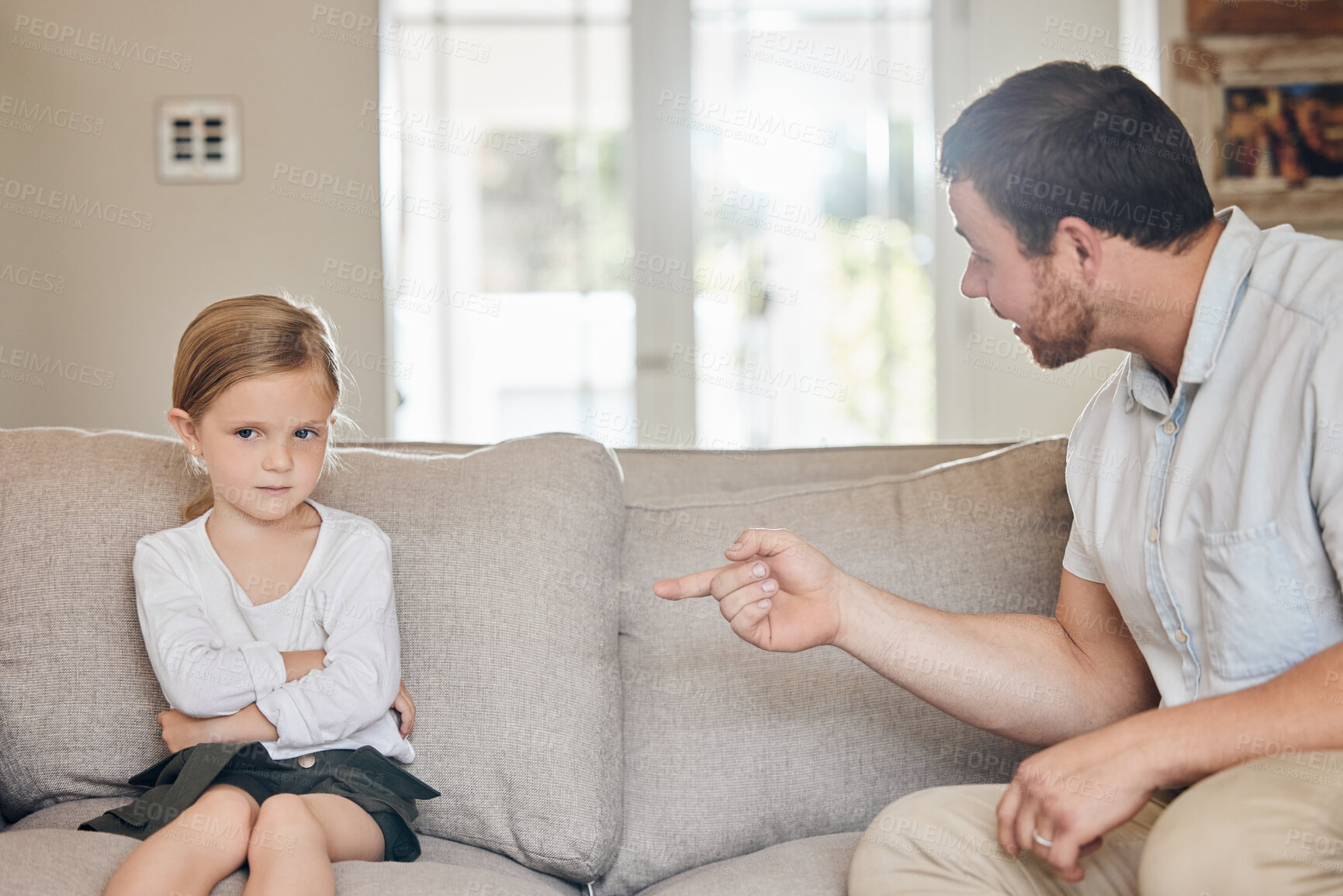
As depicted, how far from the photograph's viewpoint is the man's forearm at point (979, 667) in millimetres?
1159

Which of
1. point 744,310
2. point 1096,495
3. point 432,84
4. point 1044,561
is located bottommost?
point 1044,561

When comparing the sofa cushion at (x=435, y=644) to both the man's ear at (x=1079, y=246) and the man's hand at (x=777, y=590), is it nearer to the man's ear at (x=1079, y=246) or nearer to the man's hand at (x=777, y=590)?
the man's hand at (x=777, y=590)

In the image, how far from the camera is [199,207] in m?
2.84

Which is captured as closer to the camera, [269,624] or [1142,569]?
[1142,569]

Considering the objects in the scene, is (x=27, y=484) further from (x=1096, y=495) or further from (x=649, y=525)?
(x=1096, y=495)

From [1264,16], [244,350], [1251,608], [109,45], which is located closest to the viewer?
[1251,608]

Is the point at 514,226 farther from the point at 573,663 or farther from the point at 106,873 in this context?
the point at 106,873

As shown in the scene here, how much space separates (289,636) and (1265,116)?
9.38 ft

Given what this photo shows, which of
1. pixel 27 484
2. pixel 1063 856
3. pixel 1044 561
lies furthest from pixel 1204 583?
pixel 27 484

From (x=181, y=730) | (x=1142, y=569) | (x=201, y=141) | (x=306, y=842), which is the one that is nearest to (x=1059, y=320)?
(x=1142, y=569)

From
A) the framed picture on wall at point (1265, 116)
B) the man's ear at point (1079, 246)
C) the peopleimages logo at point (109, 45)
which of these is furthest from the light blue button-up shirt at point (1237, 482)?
the peopleimages logo at point (109, 45)

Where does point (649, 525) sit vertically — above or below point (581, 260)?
below

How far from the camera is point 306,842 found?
102 cm

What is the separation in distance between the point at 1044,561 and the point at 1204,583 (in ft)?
1.32
